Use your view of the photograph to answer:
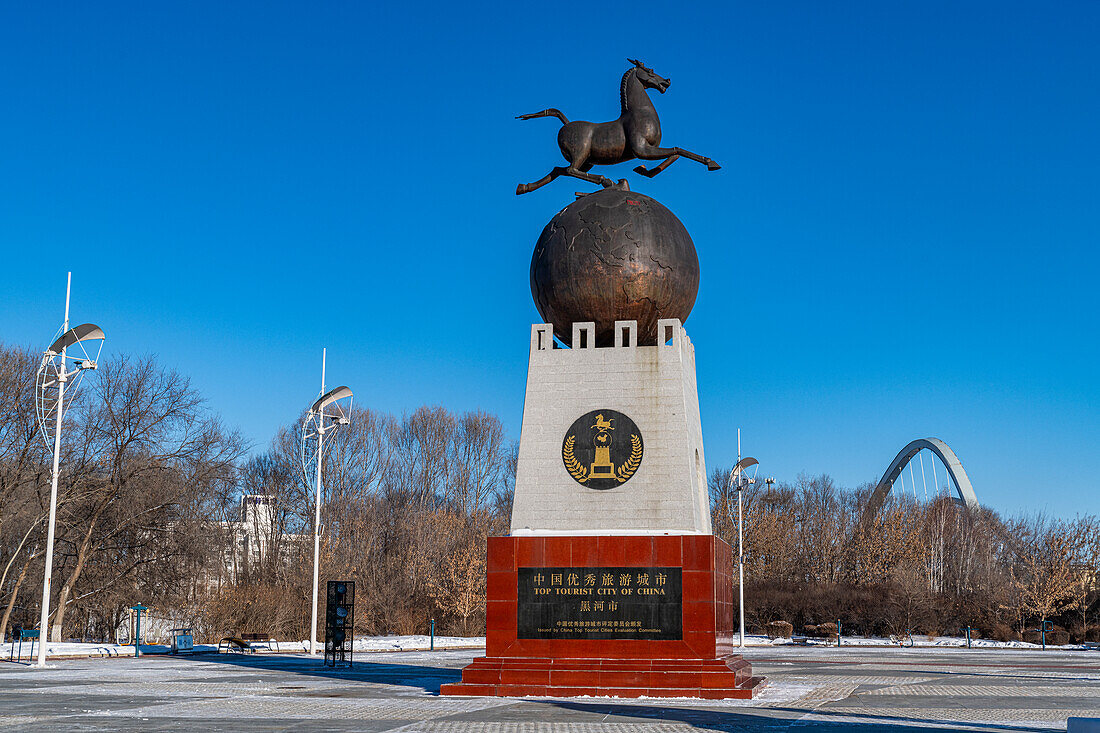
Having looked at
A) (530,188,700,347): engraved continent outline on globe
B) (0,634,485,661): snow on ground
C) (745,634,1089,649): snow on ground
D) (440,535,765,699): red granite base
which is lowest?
(745,634,1089,649): snow on ground

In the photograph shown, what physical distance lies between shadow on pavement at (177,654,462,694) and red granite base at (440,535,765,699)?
1868 mm

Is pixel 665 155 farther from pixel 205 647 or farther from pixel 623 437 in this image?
pixel 205 647

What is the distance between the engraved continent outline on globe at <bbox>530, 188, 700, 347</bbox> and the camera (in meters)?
19.5

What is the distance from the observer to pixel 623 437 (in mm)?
19125

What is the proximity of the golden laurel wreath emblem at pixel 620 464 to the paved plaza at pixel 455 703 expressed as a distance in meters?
4.10

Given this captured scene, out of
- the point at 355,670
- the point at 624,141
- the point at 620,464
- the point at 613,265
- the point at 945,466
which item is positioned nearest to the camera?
the point at 620,464

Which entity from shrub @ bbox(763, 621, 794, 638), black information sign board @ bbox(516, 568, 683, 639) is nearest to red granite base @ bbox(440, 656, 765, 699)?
black information sign board @ bbox(516, 568, 683, 639)

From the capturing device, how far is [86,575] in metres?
39.6

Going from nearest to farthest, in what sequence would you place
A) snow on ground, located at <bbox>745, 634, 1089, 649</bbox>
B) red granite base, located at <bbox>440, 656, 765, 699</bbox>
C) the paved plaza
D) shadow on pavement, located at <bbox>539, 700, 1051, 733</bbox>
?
shadow on pavement, located at <bbox>539, 700, 1051, 733</bbox>, the paved plaza, red granite base, located at <bbox>440, 656, 765, 699</bbox>, snow on ground, located at <bbox>745, 634, 1089, 649</bbox>

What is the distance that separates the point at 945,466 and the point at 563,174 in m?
69.4

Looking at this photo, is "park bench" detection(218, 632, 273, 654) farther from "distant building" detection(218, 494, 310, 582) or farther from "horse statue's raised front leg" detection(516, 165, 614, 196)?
"horse statue's raised front leg" detection(516, 165, 614, 196)

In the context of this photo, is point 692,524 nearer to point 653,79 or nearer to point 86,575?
point 653,79

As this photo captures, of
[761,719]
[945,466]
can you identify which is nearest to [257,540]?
[761,719]

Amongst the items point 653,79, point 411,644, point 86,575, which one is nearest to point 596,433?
point 653,79
